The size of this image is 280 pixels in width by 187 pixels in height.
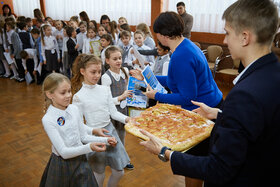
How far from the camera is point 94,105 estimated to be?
7.00 ft

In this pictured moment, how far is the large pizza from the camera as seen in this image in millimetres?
1449

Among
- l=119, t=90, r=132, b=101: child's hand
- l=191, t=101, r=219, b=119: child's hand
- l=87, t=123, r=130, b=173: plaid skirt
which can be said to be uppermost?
l=191, t=101, r=219, b=119: child's hand

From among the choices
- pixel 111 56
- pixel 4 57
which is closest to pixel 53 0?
pixel 4 57

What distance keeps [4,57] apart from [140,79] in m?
6.11

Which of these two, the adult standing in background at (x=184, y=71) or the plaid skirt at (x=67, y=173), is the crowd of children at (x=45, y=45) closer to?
the adult standing in background at (x=184, y=71)

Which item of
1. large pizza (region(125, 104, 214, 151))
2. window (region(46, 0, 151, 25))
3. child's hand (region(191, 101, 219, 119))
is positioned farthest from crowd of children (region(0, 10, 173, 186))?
window (region(46, 0, 151, 25))

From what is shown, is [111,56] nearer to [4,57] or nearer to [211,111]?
[211,111]

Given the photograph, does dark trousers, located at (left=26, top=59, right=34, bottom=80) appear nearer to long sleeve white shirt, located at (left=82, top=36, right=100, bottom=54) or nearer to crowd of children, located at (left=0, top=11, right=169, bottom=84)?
crowd of children, located at (left=0, top=11, right=169, bottom=84)

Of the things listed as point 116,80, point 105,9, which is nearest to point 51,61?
point 105,9

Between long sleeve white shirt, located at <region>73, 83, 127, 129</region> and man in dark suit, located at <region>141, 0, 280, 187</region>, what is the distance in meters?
1.30

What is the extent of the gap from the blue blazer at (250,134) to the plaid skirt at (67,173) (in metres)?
1.04

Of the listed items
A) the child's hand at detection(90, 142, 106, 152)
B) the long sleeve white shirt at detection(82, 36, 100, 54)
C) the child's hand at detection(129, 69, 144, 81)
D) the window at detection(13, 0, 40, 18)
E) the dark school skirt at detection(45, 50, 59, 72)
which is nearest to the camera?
the child's hand at detection(90, 142, 106, 152)

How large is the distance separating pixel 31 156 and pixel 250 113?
2953mm

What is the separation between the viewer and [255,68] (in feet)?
3.07
